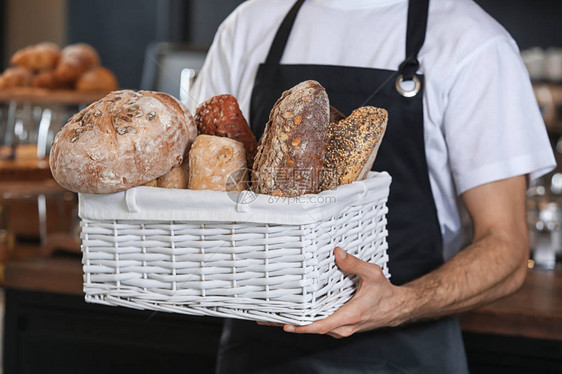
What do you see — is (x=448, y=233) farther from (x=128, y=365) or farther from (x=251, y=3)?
(x=128, y=365)

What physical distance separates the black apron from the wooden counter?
0.18 m

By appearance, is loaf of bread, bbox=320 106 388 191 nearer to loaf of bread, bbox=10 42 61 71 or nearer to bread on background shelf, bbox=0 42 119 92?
bread on background shelf, bbox=0 42 119 92

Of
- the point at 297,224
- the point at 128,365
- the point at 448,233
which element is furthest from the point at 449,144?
the point at 128,365

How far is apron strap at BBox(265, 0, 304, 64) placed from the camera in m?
1.17

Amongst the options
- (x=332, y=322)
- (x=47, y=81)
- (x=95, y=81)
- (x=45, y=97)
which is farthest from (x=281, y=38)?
(x=47, y=81)

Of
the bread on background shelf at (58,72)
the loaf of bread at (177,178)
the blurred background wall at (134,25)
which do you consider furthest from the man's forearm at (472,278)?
the blurred background wall at (134,25)

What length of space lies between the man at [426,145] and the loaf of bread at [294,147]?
29 centimetres

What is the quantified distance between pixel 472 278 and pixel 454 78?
317 mm

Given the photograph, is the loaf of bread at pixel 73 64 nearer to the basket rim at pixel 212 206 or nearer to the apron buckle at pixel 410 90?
the apron buckle at pixel 410 90

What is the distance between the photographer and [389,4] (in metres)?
1.13

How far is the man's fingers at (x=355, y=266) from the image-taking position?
771 millimetres

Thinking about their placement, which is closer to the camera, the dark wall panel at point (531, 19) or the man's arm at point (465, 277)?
the man's arm at point (465, 277)

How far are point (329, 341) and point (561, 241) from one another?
92 centimetres

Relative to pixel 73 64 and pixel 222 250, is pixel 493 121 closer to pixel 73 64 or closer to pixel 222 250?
pixel 222 250
